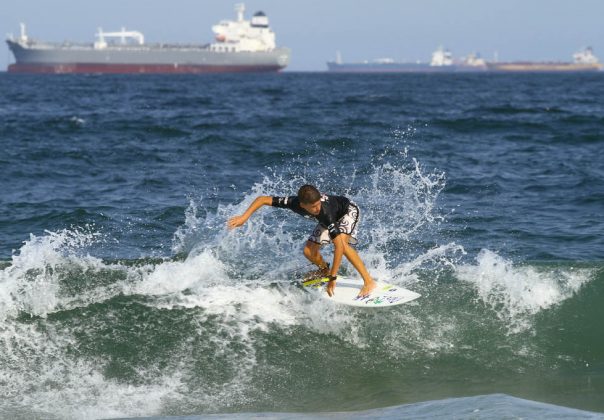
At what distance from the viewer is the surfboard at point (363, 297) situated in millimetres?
9227

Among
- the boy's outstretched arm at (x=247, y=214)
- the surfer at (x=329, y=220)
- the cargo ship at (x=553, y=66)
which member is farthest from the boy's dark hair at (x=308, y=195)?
the cargo ship at (x=553, y=66)

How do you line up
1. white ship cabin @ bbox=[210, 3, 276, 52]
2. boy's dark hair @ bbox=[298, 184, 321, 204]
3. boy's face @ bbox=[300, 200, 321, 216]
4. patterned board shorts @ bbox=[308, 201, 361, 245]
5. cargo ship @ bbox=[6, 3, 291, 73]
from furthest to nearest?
1. white ship cabin @ bbox=[210, 3, 276, 52]
2. cargo ship @ bbox=[6, 3, 291, 73]
3. patterned board shorts @ bbox=[308, 201, 361, 245]
4. boy's face @ bbox=[300, 200, 321, 216]
5. boy's dark hair @ bbox=[298, 184, 321, 204]

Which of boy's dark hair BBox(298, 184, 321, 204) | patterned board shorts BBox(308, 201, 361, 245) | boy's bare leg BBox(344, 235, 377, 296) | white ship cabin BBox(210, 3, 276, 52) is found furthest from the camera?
white ship cabin BBox(210, 3, 276, 52)

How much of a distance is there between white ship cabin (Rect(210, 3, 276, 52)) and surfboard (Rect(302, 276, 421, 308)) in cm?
11932

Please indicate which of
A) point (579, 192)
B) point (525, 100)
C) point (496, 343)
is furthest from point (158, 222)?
point (525, 100)

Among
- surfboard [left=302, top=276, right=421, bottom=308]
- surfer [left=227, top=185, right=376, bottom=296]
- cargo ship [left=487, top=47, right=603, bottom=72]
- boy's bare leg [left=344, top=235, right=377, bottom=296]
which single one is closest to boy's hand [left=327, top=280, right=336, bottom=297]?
surfer [left=227, top=185, right=376, bottom=296]

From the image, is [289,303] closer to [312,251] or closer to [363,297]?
[312,251]

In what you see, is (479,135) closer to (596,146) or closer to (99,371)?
(596,146)

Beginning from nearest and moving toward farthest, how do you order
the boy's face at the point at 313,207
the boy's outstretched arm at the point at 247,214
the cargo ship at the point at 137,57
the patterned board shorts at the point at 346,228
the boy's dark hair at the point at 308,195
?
the boy's dark hair at the point at 308,195
the boy's face at the point at 313,207
the boy's outstretched arm at the point at 247,214
the patterned board shorts at the point at 346,228
the cargo ship at the point at 137,57

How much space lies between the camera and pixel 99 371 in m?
8.47

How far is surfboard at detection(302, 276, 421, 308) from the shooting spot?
9.23 m

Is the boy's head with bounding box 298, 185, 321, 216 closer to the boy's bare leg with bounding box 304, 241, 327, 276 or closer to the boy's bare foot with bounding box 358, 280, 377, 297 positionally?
the boy's bare leg with bounding box 304, 241, 327, 276

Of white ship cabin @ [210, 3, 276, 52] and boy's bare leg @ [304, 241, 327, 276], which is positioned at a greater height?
white ship cabin @ [210, 3, 276, 52]

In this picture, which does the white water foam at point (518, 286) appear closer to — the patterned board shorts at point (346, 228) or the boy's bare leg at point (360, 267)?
the boy's bare leg at point (360, 267)
